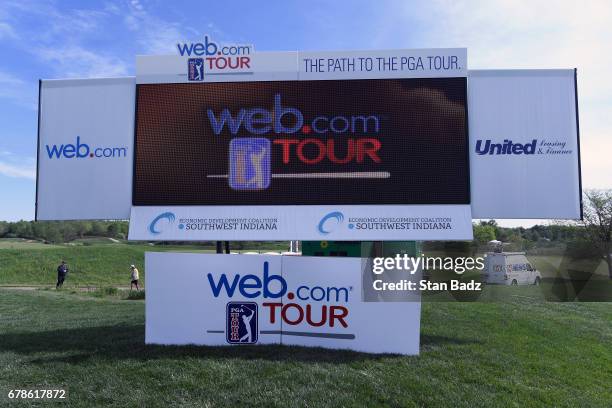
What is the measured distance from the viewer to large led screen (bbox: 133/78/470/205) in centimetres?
845

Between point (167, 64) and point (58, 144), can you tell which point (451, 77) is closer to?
point (167, 64)

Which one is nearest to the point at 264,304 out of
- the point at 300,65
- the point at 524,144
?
the point at 300,65

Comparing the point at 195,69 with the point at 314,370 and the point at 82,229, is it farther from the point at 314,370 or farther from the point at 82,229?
the point at 82,229

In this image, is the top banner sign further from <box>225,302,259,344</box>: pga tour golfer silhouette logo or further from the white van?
the white van

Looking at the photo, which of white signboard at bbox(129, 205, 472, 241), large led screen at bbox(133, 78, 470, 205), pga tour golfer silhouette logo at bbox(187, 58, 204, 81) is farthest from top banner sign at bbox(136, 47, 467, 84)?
white signboard at bbox(129, 205, 472, 241)

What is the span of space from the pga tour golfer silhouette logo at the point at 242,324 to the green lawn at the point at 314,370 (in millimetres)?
261

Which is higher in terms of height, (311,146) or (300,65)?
(300,65)

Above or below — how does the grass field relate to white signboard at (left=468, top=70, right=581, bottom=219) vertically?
below

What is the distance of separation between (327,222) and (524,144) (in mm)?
3897

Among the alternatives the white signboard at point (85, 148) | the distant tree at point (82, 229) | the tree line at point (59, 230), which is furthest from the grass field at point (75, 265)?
the distant tree at point (82, 229)

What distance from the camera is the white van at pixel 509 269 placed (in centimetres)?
1734

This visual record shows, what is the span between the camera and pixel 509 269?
59.1ft

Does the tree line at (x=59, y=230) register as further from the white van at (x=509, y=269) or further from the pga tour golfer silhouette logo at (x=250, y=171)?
the pga tour golfer silhouette logo at (x=250, y=171)

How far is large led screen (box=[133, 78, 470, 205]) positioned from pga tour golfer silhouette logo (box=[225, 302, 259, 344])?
6.16 feet
